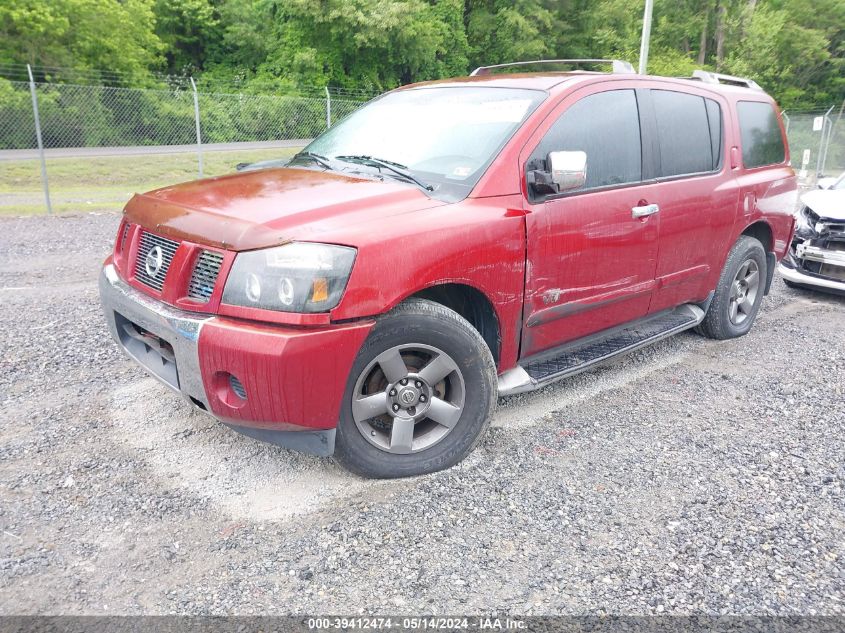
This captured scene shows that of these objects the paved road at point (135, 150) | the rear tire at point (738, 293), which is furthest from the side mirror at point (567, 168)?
the paved road at point (135, 150)

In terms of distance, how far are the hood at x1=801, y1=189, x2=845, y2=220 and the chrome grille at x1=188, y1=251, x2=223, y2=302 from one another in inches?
233

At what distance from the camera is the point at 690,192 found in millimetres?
4340

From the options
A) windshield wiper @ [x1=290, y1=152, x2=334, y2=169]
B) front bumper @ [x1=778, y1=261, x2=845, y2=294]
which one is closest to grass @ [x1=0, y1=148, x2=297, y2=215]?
windshield wiper @ [x1=290, y1=152, x2=334, y2=169]

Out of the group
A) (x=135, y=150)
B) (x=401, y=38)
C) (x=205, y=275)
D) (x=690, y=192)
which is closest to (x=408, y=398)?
(x=205, y=275)

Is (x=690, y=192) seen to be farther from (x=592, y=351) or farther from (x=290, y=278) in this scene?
(x=290, y=278)

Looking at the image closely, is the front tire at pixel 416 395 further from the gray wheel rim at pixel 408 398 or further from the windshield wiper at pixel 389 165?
the windshield wiper at pixel 389 165

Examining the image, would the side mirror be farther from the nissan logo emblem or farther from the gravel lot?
the nissan logo emblem

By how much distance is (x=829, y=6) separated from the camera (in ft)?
115

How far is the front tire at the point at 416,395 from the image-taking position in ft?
9.57

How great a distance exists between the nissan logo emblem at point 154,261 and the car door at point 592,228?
1.72m

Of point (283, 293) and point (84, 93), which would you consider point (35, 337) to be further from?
point (84, 93)

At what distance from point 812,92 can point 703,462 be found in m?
40.3

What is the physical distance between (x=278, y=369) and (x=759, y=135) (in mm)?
4379

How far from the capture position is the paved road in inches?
617
